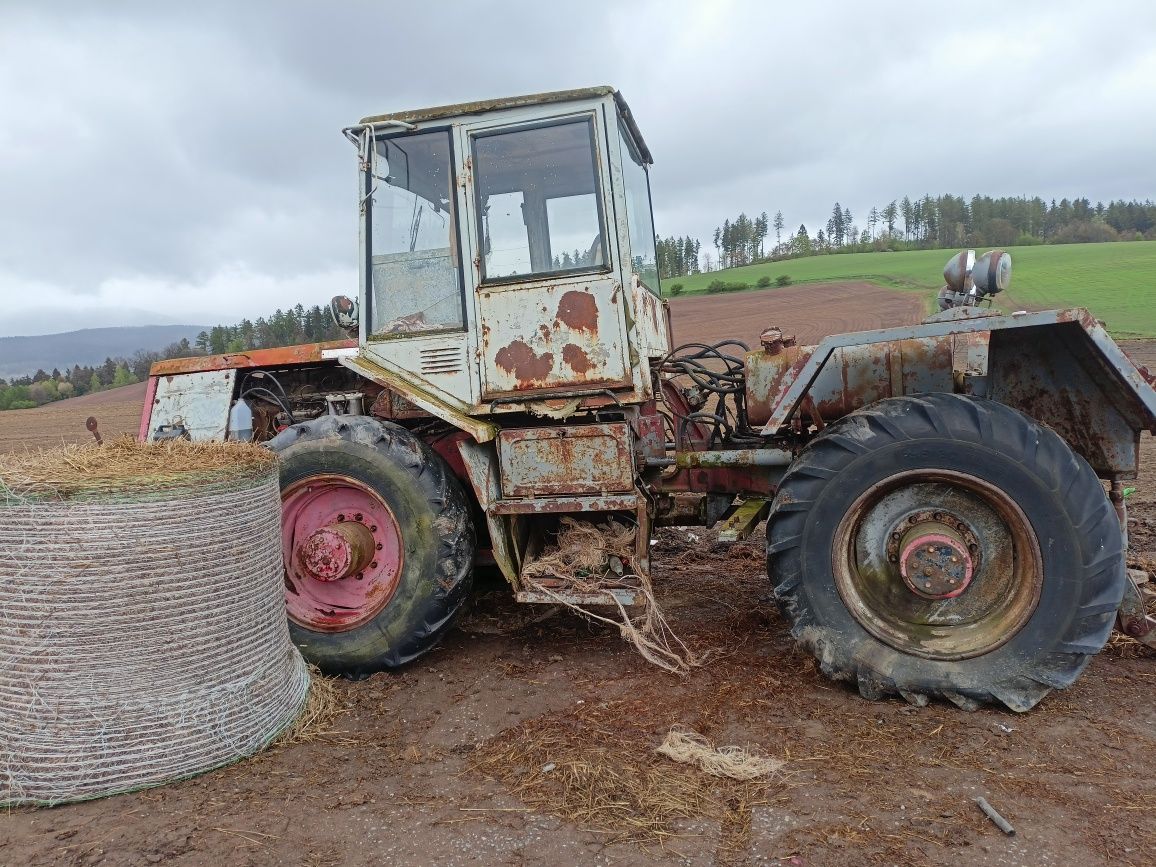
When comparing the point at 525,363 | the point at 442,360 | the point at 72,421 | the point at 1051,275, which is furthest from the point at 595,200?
the point at 1051,275

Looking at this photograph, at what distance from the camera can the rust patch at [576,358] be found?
3.80 m

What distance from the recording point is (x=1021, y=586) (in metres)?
3.30

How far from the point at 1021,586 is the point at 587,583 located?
1.94m

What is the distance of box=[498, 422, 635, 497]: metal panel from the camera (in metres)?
3.81

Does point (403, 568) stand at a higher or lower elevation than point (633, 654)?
higher

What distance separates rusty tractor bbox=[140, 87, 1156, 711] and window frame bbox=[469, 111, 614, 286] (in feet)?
0.04

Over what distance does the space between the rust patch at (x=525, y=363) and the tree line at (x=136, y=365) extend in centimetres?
2972

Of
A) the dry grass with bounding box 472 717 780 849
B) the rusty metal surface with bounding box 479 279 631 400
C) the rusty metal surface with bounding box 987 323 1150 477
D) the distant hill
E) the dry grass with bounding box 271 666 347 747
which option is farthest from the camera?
the distant hill

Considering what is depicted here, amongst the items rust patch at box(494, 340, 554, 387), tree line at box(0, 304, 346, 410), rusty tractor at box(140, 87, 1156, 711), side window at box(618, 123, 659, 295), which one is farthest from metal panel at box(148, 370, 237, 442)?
tree line at box(0, 304, 346, 410)

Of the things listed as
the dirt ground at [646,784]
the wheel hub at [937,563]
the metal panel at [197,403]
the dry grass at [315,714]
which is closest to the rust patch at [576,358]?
the wheel hub at [937,563]

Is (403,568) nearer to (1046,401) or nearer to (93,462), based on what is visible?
(93,462)

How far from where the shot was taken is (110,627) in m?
2.88

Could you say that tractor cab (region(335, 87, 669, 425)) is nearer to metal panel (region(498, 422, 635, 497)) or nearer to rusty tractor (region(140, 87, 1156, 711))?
rusty tractor (region(140, 87, 1156, 711))

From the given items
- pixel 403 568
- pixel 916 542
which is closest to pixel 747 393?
pixel 916 542
